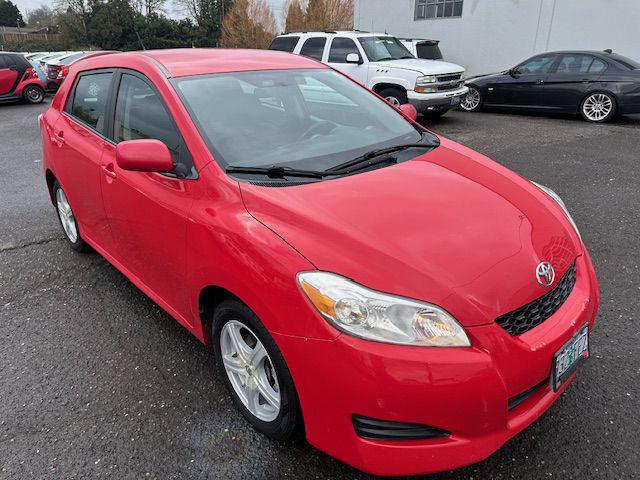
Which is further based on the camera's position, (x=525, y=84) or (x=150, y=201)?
(x=525, y=84)

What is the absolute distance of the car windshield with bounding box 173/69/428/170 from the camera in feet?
8.36

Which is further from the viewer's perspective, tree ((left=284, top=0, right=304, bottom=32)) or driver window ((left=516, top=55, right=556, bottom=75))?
tree ((left=284, top=0, right=304, bottom=32))

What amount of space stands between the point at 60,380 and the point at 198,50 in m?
2.30

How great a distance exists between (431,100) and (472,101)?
2982 mm

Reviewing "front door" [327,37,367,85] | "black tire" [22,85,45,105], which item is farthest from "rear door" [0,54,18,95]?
"front door" [327,37,367,85]

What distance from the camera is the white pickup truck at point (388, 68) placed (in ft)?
32.2

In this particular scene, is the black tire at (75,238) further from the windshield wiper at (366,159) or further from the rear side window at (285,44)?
the rear side window at (285,44)

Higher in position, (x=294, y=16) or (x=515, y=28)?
(x=294, y=16)

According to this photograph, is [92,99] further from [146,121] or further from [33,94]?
[33,94]

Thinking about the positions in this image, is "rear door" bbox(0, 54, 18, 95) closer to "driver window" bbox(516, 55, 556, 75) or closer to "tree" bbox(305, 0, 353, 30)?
"driver window" bbox(516, 55, 556, 75)

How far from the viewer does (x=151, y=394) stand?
8.73ft

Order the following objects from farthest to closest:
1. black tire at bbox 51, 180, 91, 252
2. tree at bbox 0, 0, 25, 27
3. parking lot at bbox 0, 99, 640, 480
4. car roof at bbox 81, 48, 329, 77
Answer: tree at bbox 0, 0, 25, 27 < black tire at bbox 51, 180, 91, 252 < car roof at bbox 81, 48, 329, 77 < parking lot at bbox 0, 99, 640, 480

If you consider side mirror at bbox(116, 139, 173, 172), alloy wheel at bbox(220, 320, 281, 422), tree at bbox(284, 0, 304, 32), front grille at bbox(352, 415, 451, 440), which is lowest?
alloy wheel at bbox(220, 320, 281, 422)

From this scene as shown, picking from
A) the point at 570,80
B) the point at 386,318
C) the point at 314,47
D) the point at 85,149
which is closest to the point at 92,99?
the point at 85,149
